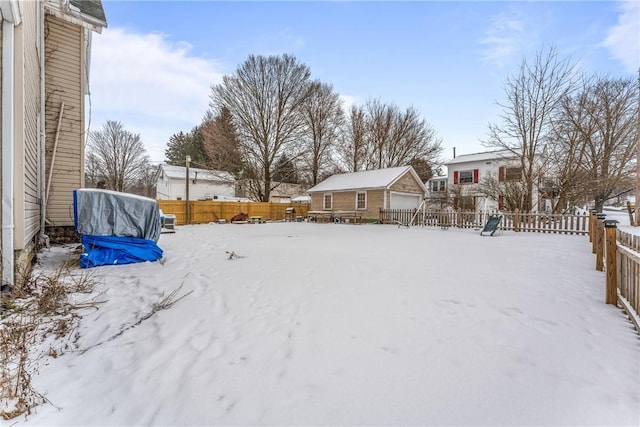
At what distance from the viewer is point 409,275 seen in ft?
15.4

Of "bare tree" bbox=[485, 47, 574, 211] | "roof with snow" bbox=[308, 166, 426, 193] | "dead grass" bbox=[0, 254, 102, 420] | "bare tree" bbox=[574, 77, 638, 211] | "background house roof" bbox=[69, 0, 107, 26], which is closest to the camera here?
"dead grass" bbox=[0, 254, 102, 420]

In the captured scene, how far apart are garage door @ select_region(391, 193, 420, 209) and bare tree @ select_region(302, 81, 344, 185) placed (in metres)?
8.42

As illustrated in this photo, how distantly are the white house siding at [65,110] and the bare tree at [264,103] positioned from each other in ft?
45.1

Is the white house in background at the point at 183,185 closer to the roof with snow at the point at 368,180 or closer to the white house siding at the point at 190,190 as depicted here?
the white house siding at the point at 190,190

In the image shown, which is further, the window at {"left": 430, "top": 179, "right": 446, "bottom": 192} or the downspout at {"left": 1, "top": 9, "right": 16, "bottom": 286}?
the window at {"left": 430, "top": 179, "right": 446, "bottom": 192}

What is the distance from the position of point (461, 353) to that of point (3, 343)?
3601mm

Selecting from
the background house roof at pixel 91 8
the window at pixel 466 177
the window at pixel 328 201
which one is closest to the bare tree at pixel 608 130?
the window at pixel 466 177

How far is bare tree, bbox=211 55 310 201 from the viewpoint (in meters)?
21.3

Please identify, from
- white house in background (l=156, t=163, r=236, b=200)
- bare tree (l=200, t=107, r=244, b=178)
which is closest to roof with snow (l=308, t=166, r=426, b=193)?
bare tree (l=200, t=107, r=244, b=178)

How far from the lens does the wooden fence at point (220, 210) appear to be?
17.8m

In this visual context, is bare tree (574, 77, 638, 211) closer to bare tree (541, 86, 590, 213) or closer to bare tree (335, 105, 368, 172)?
bare tree (541, 86, 590, 213)

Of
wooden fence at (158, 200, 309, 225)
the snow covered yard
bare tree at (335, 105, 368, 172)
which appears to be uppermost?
bare tree at (335, 105, 368, 172)

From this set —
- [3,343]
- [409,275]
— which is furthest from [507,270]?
[3,343]

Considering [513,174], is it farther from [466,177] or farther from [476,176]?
[466,177]
